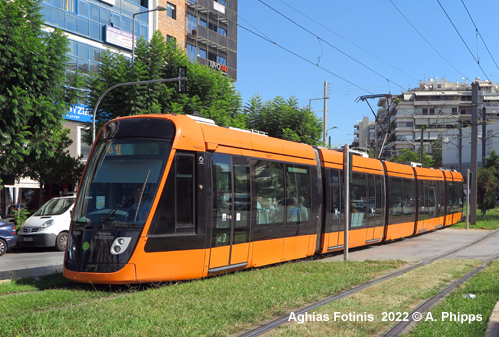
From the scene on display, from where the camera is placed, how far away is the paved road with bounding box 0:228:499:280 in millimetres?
14306

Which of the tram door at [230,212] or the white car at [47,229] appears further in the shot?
the white car at [47,229]

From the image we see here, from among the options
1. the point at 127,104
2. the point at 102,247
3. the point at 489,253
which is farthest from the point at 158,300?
the point at 127,104

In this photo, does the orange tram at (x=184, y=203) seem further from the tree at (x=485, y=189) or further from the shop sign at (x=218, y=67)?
the shop sign at (x=218, y=67)

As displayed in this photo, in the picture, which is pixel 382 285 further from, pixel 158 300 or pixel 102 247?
pixel 102 247

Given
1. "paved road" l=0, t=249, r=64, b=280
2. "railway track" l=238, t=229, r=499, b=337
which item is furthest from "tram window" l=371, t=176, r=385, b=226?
"paved road" l=0, t=249, r=64, b=280

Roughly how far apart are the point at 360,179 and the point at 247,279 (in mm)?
8297

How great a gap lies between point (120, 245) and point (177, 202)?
4.08 feet

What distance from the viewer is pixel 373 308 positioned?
8.02 metres

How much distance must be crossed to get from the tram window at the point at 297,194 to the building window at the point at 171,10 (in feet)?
109

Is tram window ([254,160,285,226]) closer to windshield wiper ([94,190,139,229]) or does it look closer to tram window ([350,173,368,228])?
windshield wiper ([94,190,139,229])

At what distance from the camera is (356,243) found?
1759 centimetres

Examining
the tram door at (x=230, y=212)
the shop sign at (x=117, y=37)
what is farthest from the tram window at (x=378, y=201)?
the shop sign at (x=117, y=37)

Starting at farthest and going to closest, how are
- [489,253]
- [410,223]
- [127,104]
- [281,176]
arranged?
[127,104] → [410,223] → [489,253] → [281,176]

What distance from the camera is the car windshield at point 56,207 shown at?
62.7ft
